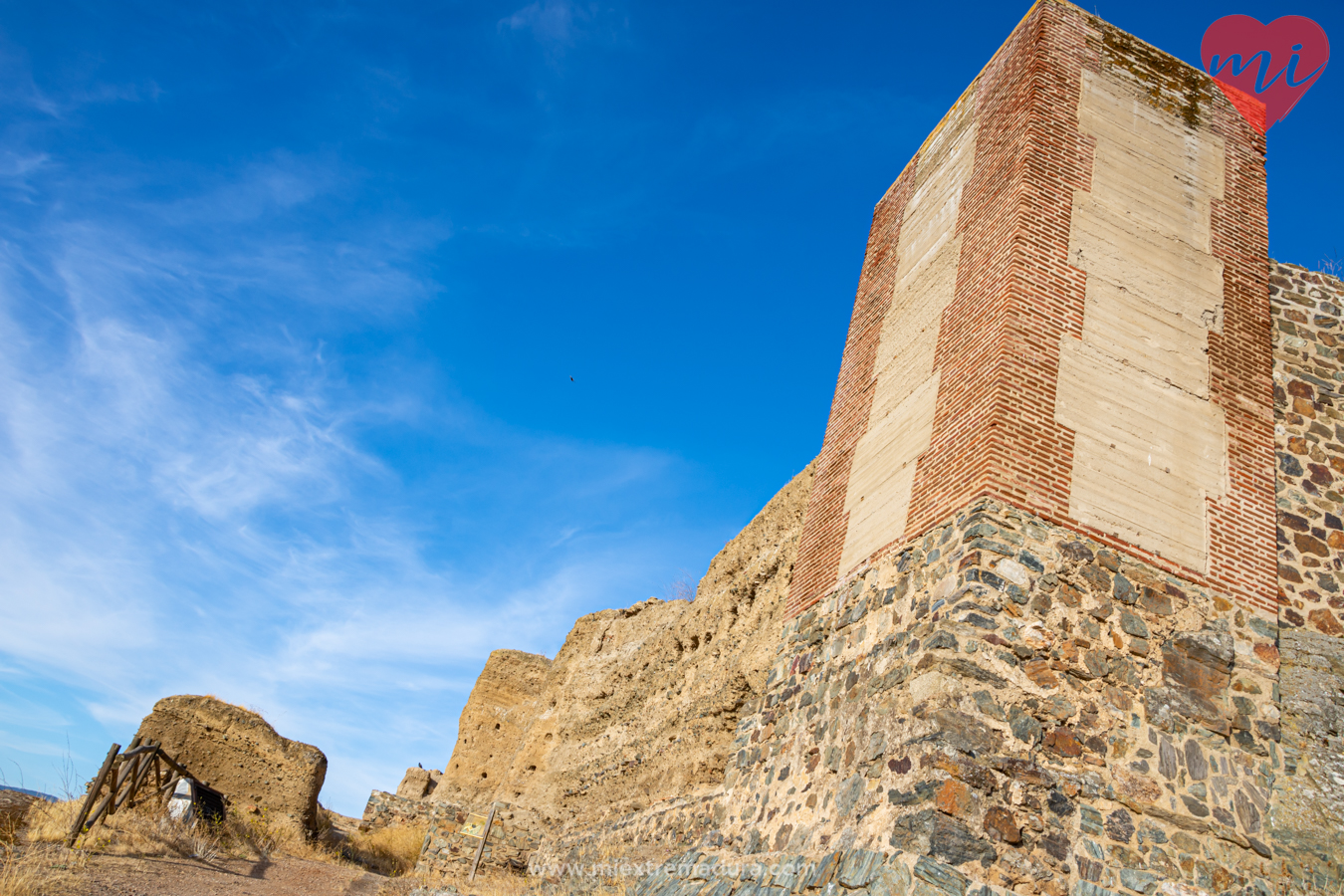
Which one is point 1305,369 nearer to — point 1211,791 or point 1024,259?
point 1024,259

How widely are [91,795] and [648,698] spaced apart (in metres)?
8.28

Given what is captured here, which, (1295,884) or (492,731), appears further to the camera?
(492,731)

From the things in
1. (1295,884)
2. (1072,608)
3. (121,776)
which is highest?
(1072,608)

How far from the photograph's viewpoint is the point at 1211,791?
6348mm

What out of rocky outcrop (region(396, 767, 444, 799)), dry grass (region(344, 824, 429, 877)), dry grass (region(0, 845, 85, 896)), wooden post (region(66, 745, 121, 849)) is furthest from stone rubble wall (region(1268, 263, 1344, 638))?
rocky outcrop (region(396, 767, 444, 799))

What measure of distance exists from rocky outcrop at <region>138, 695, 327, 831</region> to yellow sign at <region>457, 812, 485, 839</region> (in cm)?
305

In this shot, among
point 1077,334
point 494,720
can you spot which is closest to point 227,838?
point 494,720

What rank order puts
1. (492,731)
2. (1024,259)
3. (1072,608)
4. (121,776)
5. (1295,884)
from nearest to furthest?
(1295,884) < (1072,608) < (1024,259) < (121,776) < (492,731)

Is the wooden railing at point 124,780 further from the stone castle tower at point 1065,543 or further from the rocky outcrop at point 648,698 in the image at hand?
the stone castle tower at point 1065,543

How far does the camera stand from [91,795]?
11609 millimetres

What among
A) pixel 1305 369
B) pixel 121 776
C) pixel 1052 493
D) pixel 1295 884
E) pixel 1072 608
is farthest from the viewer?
pixel 121 776

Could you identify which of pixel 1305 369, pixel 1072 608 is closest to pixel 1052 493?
pixel 1072 608

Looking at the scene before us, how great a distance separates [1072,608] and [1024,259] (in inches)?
124

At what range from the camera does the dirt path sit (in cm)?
993
